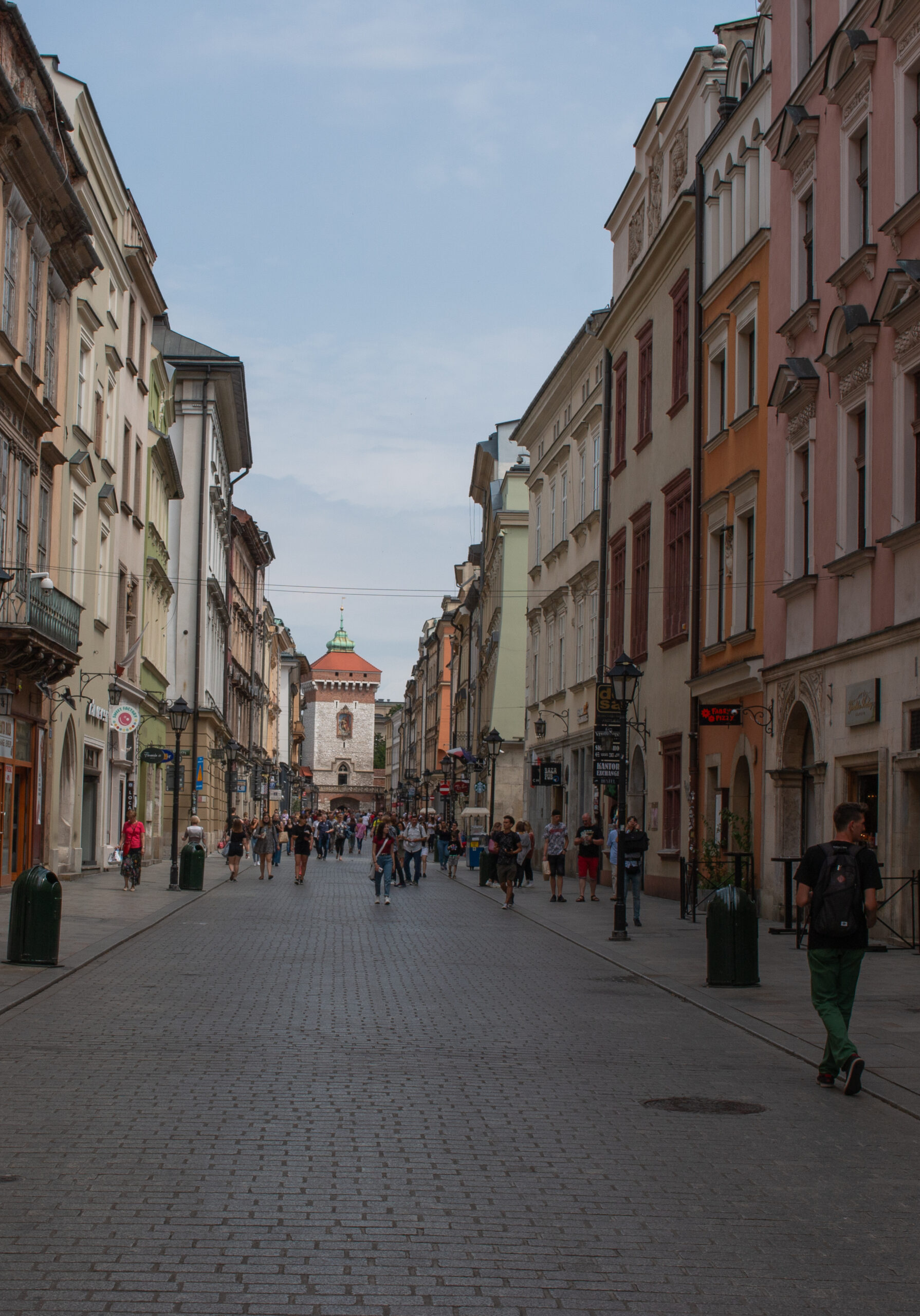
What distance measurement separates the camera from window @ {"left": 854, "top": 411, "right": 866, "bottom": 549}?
21.3 metres

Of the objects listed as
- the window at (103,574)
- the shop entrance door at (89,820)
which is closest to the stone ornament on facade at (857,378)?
the window at (103,574)

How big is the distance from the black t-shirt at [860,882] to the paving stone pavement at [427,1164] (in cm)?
90

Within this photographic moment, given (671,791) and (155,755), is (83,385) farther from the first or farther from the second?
(671,791)

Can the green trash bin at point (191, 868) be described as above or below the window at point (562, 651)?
below

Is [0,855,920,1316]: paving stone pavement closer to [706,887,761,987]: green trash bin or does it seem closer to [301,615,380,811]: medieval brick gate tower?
[706,887,761,987]: green trash bin

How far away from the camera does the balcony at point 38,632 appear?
1003 inches

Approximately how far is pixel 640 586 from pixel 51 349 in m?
13.9

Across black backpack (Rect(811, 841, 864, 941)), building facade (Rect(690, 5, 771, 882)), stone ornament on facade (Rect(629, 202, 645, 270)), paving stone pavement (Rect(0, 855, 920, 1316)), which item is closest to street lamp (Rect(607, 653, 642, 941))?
building facade (Rect(690, 5, 771, 882))

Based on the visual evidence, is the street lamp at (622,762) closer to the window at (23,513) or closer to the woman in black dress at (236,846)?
the window at (23,513)

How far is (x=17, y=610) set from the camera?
25.7m

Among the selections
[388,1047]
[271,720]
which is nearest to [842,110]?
[388,1047]

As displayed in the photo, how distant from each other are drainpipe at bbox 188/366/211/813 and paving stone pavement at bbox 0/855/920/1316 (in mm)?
41247

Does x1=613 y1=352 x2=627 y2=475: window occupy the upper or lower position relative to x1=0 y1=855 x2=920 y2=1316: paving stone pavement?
upper

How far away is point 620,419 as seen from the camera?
39094 mm
